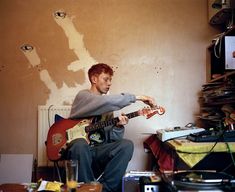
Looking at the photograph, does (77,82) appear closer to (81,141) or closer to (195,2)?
(81,141)

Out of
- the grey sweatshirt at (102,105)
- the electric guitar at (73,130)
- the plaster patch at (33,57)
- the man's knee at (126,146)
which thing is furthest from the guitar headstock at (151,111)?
the plaster patch at (33,57)

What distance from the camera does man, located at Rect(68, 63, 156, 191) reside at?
1857 millimetres

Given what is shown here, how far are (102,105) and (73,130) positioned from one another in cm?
30

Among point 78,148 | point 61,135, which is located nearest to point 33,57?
point 61,135

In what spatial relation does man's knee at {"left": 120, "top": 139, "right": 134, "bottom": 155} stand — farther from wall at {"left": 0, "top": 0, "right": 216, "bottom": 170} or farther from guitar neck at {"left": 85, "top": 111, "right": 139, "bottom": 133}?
wall at {"left": 0, "top": 0, "right": 216, "bottom": 170}

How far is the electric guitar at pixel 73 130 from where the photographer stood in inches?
79.7

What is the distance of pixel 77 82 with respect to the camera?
103 inches

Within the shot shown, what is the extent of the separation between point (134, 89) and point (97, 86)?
504 mm

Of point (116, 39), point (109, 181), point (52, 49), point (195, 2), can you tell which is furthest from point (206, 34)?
point (109, 181)

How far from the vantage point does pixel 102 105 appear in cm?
196

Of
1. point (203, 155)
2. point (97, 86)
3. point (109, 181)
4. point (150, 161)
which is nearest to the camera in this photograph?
point (203, 155)

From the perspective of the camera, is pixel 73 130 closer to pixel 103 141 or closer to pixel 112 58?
pixel 103 141

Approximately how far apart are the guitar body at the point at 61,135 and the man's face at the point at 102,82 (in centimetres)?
29

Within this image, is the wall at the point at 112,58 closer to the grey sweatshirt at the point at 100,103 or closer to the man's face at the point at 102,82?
the man's face at the point at 102,82
